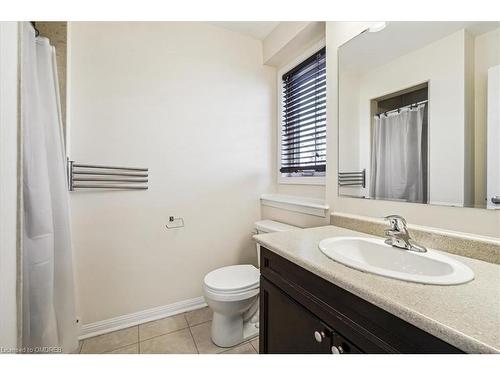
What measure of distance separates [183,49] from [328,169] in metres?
1.45

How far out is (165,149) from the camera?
1732 millimetres

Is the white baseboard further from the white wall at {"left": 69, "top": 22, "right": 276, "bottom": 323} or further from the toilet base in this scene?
the toilet base

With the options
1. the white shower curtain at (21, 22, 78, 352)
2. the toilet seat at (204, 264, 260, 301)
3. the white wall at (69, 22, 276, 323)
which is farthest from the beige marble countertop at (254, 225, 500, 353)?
the white wall at (69, 22, 276, 323)

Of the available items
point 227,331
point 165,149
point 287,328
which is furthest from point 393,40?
point 227,331

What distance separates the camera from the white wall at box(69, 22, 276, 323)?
4.99 ft

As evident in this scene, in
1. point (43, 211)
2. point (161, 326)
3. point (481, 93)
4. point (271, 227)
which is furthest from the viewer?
point (271, 227)

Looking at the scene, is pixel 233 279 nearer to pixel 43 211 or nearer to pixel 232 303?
pixel 232 303

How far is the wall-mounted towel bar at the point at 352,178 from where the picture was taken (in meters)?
1.29

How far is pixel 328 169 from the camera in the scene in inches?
→ 58.9

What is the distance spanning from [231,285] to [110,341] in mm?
908

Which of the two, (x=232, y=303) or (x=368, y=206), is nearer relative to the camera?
(x=368, y=206)

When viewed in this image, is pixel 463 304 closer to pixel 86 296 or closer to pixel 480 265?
pixel 480 265

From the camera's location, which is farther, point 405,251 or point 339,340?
point 405,251

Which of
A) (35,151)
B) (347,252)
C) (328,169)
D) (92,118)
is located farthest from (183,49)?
(347,252)
